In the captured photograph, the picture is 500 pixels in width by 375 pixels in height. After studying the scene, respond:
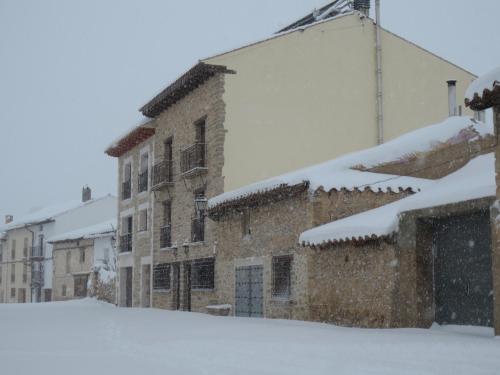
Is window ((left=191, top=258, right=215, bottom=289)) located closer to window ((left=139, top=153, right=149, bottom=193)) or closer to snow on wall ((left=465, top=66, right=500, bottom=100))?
window ((left=139, top=153, right=149, bottom=193))

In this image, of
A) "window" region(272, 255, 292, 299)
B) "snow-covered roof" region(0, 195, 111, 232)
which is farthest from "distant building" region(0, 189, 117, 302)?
"window" region(272, 255, 292, 299)

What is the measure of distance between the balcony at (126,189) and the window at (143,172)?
1.57 m

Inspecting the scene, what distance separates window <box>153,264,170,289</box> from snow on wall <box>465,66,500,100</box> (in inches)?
635

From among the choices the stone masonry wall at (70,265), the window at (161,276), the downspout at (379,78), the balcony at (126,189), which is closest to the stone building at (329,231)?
the downspout at (379,78)

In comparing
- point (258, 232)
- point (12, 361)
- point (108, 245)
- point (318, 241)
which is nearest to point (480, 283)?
point (318, 241)

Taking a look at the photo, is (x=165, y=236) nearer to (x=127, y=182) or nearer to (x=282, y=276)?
(x=127, y=182)

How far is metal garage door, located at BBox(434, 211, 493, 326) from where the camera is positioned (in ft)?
Answer: 39.8

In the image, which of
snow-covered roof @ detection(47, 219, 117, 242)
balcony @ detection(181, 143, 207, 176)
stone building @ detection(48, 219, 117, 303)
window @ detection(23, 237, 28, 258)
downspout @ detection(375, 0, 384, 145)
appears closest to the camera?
balcony @ detection(181, 143, 207, 176)

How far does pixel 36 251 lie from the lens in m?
49.0

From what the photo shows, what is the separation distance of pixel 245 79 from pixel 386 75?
5.02 metres

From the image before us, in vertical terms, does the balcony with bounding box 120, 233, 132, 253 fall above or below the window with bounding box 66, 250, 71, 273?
above

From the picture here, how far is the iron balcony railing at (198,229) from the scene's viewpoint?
21.8m

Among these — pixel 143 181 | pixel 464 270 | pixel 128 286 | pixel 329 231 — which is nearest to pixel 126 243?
pixel 128 286

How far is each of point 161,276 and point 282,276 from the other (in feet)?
31.4
